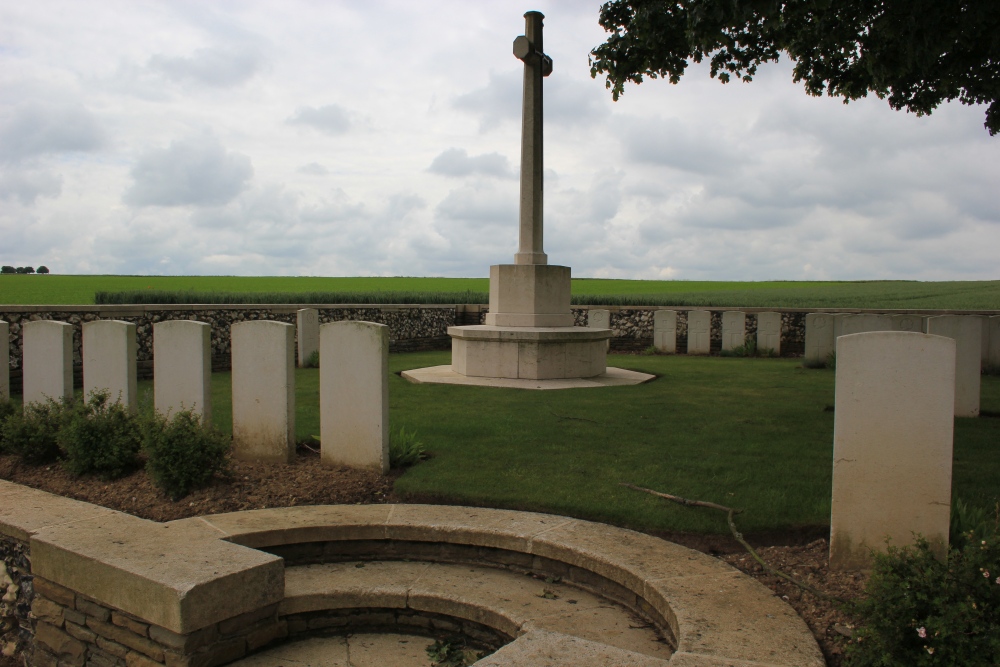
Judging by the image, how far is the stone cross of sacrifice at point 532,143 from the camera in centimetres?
1094

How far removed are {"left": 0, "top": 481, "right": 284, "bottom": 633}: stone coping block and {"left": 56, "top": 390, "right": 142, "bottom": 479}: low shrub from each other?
A: 3.79ft

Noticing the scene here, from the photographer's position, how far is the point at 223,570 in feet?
11.3

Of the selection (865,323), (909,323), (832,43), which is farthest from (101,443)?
(909,323)

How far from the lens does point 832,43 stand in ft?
25.9

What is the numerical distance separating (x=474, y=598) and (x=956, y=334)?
7.49 meters

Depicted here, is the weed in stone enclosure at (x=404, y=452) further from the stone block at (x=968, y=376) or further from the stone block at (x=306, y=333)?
the stone block at (x=306, y=333)

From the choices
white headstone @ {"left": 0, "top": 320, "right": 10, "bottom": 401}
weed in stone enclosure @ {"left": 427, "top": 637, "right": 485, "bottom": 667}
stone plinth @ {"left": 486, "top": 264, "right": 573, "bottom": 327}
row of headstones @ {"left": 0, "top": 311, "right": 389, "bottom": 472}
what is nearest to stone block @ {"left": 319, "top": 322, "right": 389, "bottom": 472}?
row of headstones @ {"left": 0, "top": 311, "right": 389, "bottom": 472}

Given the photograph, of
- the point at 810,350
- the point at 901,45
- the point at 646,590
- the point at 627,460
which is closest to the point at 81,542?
the point at 646,590

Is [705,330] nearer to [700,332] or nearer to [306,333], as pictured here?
[700,332]

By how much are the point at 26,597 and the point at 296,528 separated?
1.87 meters

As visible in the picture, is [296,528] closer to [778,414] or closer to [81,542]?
[81,542]

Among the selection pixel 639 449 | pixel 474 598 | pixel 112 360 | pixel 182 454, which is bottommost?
pixel 474 598

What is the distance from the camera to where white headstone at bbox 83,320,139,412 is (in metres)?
6.33

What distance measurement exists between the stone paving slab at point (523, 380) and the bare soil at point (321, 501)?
406cm
